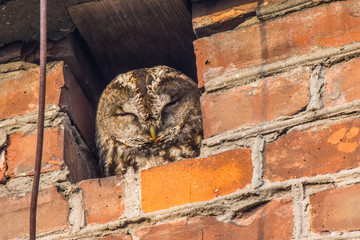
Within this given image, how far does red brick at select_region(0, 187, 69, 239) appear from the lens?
54.6 inches

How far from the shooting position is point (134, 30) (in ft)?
5.79

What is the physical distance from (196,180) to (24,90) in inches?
20.9

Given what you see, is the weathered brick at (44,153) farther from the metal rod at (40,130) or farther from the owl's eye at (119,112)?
the owl's eye at (119,112)

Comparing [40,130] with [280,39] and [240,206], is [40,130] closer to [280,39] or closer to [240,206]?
[240,206]

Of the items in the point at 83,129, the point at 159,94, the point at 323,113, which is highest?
the point at 159,94

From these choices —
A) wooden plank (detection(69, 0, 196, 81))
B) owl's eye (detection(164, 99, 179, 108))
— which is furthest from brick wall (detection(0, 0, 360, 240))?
owl's eye (detection(164, 99, 179, 108))

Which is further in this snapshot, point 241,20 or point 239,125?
point 241,20

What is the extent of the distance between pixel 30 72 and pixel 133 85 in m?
0.55

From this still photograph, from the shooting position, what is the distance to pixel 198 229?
1.27 meters

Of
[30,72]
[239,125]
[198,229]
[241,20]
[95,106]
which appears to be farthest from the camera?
[95,106]

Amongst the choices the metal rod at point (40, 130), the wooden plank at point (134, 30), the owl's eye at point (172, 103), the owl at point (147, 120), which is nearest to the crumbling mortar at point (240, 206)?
the metal rod at point (40, 130)

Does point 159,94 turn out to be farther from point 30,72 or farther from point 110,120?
point 30,72

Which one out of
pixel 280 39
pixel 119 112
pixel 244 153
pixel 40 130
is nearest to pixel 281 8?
pixel 280 39

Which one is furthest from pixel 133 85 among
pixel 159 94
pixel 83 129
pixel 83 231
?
pixel 83 231
